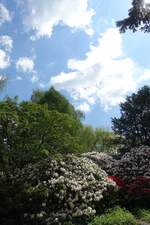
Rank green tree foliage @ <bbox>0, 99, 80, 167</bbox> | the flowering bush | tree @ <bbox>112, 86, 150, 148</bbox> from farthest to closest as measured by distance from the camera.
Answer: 1. tree @ <bbox>112, 86, 150, 148</bbox>
2. green tree foliage @ <bbox>0, 99, 80, 167</bbox>
3. the flowering bush

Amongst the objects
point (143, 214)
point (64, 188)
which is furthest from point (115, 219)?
point (143, 214)

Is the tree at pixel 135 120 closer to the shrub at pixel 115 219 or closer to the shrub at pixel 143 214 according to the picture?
the shrub at pixel 143 214

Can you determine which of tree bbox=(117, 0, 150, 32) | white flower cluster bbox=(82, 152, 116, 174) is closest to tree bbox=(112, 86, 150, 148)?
white flower cluster bbox=(82, 152, 116, 174)

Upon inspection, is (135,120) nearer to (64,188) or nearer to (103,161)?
(103,161)

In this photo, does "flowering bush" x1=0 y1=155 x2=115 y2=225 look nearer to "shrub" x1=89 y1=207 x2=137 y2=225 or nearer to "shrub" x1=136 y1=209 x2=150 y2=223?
"shrub" x1=89 y1=207 x2=137 y2=225

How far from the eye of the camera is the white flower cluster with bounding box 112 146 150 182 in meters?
20.8

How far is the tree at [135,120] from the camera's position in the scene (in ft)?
94.4

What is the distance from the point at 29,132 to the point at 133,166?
6712 millimetres

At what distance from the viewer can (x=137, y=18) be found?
55.6ft

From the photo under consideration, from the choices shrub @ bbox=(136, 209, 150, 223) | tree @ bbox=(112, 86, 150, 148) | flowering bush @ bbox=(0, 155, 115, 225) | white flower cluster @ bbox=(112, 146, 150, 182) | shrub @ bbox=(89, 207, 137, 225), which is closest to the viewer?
shrub @ bbox=(89, 207, 137, 225)

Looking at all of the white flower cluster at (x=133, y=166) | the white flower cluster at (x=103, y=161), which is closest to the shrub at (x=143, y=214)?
the white flower cluster at (x=133, y=166)

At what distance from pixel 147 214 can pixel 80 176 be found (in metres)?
2.53

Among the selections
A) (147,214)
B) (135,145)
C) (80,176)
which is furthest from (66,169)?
(135,145)

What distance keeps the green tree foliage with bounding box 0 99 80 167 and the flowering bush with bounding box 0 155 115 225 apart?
588 millimetres
